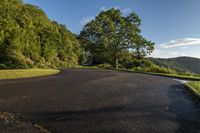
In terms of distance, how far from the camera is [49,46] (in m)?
47.7

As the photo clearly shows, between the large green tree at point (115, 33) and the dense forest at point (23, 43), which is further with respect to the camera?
the large green tree at point (115, 33)

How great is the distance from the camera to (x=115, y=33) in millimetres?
45031

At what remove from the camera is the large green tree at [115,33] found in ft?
146

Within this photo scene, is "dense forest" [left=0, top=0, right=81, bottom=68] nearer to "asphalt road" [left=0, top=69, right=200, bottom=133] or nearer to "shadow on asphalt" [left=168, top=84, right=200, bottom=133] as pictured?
"asphalt road" [left=0, top=69, right=200, bottom=133]

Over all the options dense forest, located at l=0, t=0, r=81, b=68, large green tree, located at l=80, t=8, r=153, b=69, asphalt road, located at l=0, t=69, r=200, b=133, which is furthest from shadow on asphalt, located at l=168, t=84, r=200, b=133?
large green tree, located at l=80, t=8, r=153, b=69

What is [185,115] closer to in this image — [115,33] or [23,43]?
[23,43]

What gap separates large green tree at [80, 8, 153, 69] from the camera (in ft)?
146

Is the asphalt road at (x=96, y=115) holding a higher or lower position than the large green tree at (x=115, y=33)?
lower

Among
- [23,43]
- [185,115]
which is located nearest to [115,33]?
[23,43]

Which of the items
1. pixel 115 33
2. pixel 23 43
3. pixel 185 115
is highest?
pixel 115 33

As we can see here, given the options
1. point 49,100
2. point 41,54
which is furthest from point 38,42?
point 49,100

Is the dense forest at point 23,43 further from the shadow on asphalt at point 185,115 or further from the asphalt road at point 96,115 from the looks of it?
the shadow on asphalt at point 185,115

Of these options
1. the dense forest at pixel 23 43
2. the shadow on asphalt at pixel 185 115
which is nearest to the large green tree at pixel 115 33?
the dense forest at pixel 23 43

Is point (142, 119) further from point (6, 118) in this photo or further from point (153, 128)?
point (6, 118)
